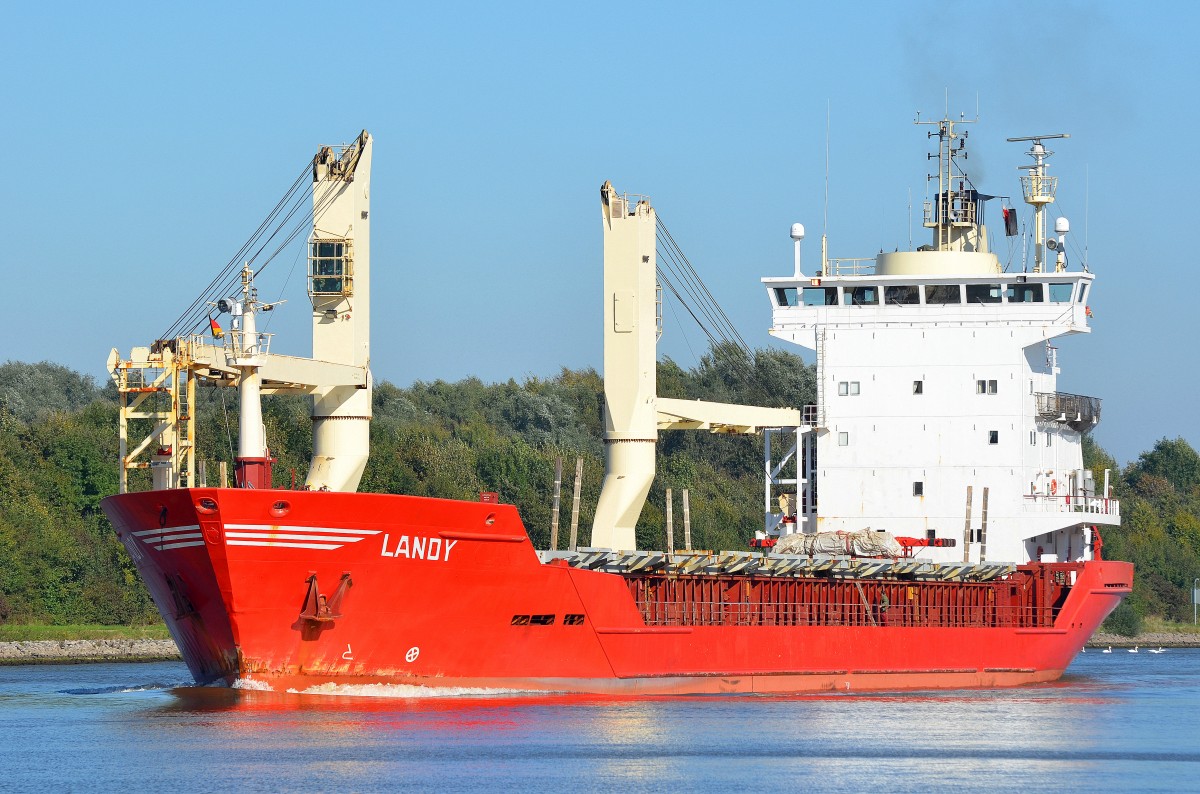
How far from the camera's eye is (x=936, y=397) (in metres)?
39.8

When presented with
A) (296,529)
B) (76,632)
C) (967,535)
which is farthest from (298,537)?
(76,632)

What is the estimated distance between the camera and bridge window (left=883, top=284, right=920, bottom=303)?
40375 mm

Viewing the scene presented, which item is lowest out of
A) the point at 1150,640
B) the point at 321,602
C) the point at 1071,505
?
the point at 1150,640

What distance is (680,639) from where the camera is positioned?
33.0 meters

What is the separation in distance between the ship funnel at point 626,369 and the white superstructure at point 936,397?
6.05 m

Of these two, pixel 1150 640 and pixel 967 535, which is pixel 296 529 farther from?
pixel 1150 640

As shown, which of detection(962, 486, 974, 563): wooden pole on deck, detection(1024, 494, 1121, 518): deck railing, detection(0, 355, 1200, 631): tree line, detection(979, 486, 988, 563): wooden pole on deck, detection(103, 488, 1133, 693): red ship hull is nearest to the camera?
detection(103, 488, 1133, 693): red ship hull

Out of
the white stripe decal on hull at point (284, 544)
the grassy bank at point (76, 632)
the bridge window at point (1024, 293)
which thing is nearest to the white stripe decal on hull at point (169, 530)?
the white stripe decal on hull at point (284, 544)

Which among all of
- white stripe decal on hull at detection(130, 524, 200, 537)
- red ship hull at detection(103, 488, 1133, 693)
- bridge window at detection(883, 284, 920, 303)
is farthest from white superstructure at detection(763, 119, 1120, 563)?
white stripe decal on hull at detection(130, 524, 200, 537)

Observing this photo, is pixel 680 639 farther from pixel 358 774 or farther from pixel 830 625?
pixel 358 774

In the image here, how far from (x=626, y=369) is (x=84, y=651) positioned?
2183cm

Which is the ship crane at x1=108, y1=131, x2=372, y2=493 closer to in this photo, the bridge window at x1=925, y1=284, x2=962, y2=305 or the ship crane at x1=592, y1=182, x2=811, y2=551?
the ship crane at x1=592, y1=182, x2=811, y2=551

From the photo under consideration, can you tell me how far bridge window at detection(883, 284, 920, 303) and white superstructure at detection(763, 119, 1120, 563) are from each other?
0.02 m

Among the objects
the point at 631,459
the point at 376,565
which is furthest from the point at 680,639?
the point at 376,565
